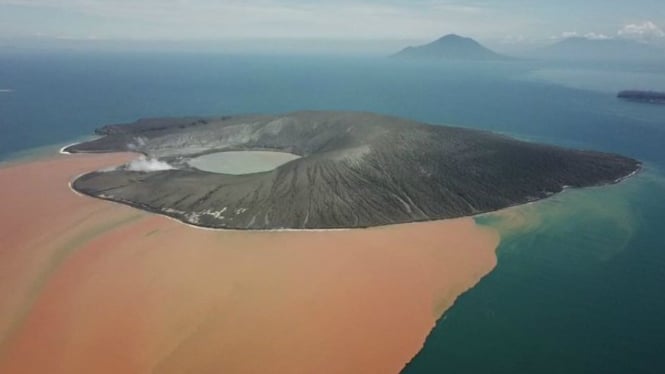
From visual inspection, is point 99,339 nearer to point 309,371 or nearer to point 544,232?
point 309,371

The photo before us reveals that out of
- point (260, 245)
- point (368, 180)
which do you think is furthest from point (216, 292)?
point (368, 180)

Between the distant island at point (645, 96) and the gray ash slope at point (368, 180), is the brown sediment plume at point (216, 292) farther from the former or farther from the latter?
the distant island at point (645, 96)

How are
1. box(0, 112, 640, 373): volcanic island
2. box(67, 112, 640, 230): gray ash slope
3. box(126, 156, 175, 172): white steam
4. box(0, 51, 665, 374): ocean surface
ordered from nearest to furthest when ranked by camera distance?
box(0, 51, 665, 374): ocean surface → box(0, 112, 640, 373): volcanic island → box(67, 112, 640, 230): gray ash slope → box(126, 156, 175, 172): white steam

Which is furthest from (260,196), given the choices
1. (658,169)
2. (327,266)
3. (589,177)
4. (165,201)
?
(658,169)

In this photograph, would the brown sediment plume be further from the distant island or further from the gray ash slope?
the distant island

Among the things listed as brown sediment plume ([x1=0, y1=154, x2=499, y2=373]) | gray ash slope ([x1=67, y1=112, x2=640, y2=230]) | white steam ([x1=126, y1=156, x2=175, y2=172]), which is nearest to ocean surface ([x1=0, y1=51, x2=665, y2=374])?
brown sediment plume ([x1=0, y1=154, x2=499, y2=373])
